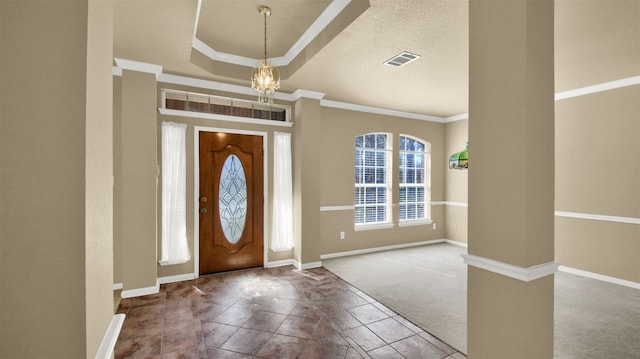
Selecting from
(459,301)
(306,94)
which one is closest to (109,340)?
(459,301)

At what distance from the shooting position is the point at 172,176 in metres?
3.97

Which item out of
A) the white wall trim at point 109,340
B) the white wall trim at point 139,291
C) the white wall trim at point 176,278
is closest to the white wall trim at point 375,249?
the white wall trim at point 176,278

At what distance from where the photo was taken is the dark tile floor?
245 cm

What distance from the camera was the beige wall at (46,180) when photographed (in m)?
0.66

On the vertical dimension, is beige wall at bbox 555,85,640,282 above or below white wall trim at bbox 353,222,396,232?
above

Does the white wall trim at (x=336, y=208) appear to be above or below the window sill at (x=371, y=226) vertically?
above

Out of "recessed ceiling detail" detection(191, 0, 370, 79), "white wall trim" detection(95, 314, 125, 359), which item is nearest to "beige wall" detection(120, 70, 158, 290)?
"recessed ceiling detail" detection(191, 0, 370, 79)

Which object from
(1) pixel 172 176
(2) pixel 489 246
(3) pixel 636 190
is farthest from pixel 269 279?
(3) pixel 636 190

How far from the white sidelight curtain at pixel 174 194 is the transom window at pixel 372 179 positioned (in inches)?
124

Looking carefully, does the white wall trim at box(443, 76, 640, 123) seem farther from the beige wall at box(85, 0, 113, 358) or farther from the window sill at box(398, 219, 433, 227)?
the beige wall at box(85, 0, 113, 358)

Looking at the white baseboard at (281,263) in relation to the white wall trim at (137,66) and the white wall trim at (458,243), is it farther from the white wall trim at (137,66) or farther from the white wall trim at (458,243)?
the white wall trim at (458,243)

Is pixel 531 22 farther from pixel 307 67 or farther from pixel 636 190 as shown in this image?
pixel 636 190

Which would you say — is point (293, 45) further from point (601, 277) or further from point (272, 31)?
point (601, 277)

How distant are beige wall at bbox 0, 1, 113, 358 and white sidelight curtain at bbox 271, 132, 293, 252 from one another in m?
3.97
